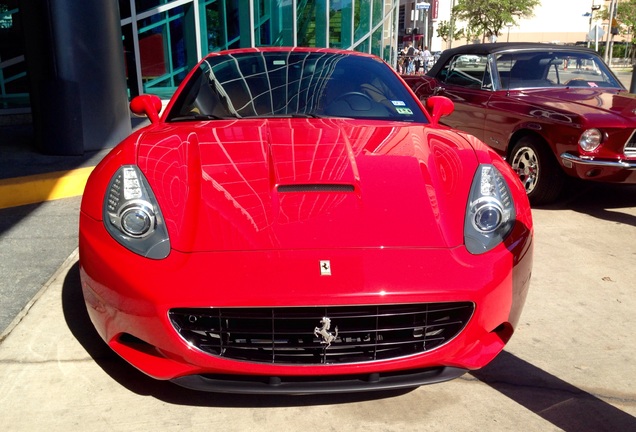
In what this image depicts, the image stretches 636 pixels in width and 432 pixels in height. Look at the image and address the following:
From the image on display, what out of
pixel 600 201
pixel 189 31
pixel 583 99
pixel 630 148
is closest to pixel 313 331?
pixel 630 148

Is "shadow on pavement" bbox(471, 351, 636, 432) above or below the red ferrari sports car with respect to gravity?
below

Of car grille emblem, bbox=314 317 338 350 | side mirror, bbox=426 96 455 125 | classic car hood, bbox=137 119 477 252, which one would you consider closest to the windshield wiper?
classic car hood, bbox=137 119 477 252

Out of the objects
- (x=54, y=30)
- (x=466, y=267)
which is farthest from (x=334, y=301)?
(x=54, y=30)

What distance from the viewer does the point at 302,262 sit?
211cm

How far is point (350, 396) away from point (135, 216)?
1.11 meters

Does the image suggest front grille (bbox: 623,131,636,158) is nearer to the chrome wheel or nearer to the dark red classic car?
the dark red classic car

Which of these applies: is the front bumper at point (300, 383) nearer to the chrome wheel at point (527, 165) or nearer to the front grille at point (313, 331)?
the front grille at point (313, 331)

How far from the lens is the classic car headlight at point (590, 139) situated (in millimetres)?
4973

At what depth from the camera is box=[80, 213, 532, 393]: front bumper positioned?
204cm

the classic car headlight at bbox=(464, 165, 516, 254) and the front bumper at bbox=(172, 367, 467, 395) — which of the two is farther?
the classic car headlight at bbox=(464, 165, 516, 254)

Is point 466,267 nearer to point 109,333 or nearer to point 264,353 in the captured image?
point 264,353

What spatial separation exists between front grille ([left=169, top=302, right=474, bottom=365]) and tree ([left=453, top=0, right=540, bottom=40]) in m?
69.5

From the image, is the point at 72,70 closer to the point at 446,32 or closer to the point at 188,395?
the point at 188,395

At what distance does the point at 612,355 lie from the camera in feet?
9.30
